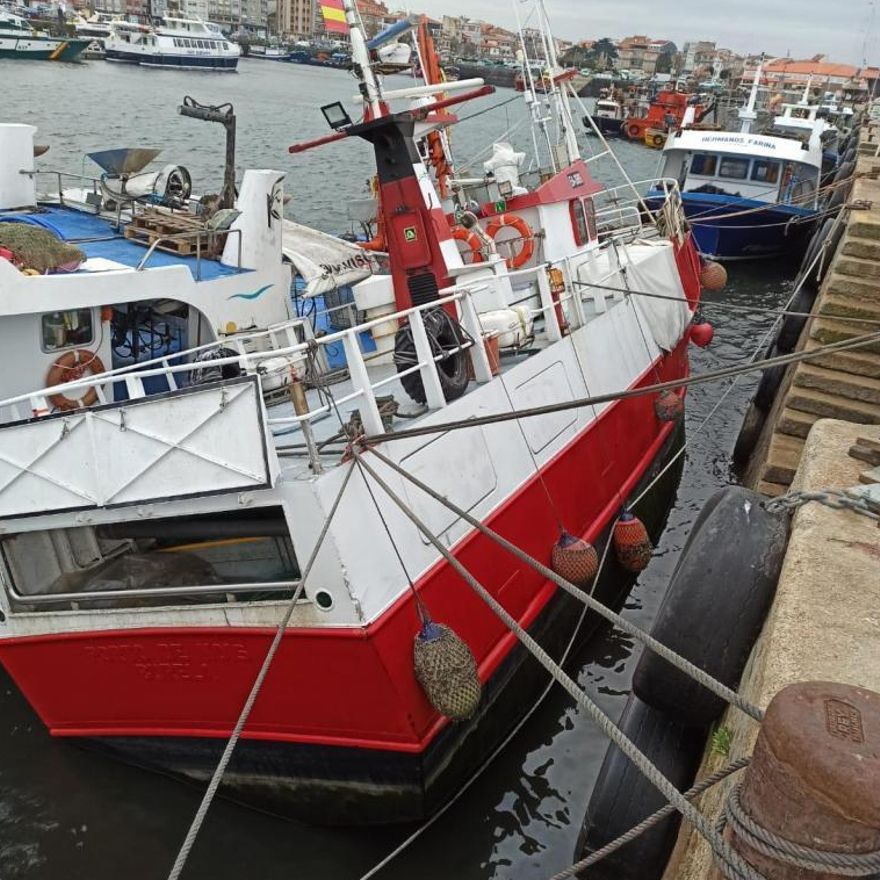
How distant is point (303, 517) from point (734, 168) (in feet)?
100

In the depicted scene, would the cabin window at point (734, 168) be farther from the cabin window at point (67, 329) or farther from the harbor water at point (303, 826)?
the cabin window at point (67, 329)

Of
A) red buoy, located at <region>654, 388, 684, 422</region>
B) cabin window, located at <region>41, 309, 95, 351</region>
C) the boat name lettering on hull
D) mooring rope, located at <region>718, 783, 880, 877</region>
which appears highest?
mooring rope, located at <region>718, 783, 880, 877</region>

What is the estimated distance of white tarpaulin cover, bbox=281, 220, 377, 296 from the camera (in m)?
11.4

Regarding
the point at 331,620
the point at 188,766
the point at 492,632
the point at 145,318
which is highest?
the point at 145,318

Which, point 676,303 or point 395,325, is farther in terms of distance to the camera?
point 676,303

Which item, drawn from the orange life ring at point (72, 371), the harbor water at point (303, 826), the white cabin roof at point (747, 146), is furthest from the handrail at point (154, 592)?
the white cabin roof at point (747, 146)

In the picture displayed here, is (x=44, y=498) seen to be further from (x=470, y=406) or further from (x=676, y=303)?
(x=676, y=303)

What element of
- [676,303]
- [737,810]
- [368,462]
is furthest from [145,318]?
[737,810]

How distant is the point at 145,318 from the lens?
10.0m

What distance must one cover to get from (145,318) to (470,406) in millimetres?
5164

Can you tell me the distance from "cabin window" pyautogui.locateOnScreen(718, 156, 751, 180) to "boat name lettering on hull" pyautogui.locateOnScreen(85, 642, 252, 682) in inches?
1203

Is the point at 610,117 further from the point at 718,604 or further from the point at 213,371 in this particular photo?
the point at 718,604

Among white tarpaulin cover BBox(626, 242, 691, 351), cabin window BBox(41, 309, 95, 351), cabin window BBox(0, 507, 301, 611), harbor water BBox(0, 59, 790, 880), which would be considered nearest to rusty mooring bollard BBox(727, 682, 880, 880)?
cabin window BBox(0, 507, 301, 611)

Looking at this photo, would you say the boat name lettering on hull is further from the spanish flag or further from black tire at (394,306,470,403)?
the spanish flag
